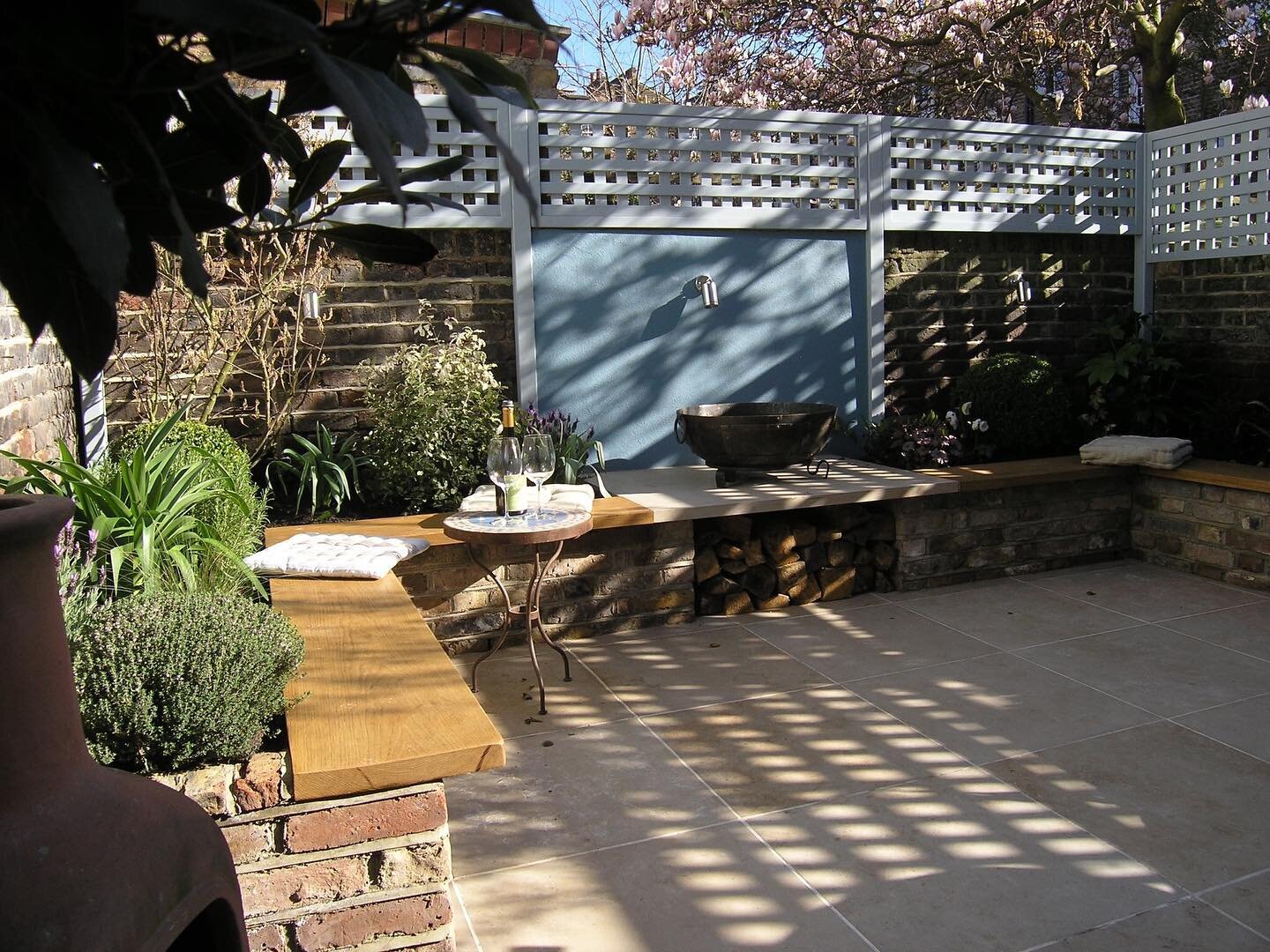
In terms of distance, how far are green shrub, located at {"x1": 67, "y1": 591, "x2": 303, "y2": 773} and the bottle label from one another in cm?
157

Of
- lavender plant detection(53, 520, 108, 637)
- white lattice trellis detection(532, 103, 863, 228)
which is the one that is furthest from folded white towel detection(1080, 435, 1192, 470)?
lavender plant detection(53, 520, 108, 637)

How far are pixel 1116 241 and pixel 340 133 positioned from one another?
4938mm

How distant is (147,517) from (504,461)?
1.21 metres

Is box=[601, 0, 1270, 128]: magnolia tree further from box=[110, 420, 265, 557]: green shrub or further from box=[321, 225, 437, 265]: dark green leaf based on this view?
box=[321, 225, 437, 265]: dark green leaf

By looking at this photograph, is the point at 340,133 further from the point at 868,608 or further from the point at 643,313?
the point at 868,608

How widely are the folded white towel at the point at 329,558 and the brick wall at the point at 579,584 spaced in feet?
1.59

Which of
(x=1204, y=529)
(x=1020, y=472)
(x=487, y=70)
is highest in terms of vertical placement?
(x=487, y=70)

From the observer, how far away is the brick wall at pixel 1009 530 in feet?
17.6

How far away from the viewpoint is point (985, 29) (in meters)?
7.98

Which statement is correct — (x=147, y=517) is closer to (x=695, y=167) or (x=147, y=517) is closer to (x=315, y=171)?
(x=315, y=171)

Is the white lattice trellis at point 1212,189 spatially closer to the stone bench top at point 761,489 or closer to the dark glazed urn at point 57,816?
the stone bench top at point 761,489

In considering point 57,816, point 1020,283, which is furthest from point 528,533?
point 1020,283

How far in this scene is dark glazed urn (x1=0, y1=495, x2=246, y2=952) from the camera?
0.98 m

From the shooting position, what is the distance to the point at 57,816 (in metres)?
1.05
